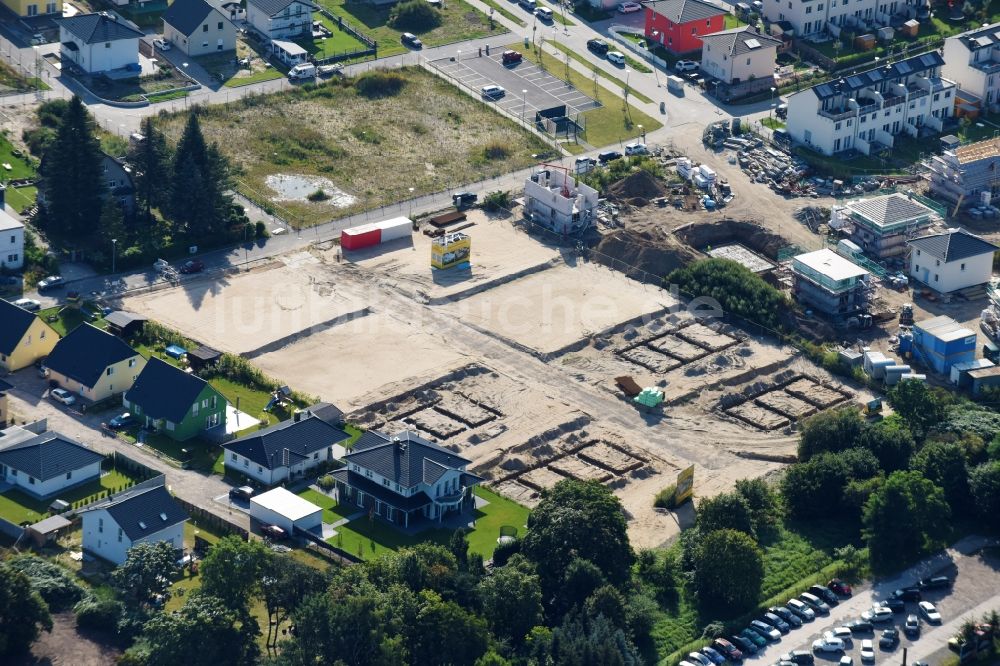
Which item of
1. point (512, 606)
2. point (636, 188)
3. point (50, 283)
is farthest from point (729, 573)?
point (50, 283)

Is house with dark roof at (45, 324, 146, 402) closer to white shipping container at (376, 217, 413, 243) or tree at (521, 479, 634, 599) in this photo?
white shipping container at (376, 217, 413, 243)

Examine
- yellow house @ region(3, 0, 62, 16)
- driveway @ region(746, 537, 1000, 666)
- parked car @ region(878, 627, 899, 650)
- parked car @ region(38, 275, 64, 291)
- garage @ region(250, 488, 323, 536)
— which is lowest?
driveway @ region(746, 537, 1000, 666)

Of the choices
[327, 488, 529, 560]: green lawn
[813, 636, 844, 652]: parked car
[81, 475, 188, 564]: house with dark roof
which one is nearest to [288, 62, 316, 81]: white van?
[327, 488, 529, 560]: green lawn

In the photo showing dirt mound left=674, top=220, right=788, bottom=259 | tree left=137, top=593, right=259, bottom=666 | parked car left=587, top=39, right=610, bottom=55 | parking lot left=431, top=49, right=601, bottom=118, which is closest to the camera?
tree left=137, top=593, right=259, bottom=666

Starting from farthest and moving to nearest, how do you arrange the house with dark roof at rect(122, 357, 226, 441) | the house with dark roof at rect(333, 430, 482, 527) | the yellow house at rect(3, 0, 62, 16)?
1. the yellow house at rect(3, 0, 62, 16)
2. the house with dark roof at rect(122, 357, 226, 441)
3. the house with dark roof at rect(333, 430, 482, 527)

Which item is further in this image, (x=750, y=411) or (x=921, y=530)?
(x=750, y=411)

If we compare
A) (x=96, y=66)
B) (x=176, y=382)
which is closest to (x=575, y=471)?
(x=176, y=382)

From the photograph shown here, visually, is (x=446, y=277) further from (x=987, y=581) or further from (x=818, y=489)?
(x=987, y=581)
